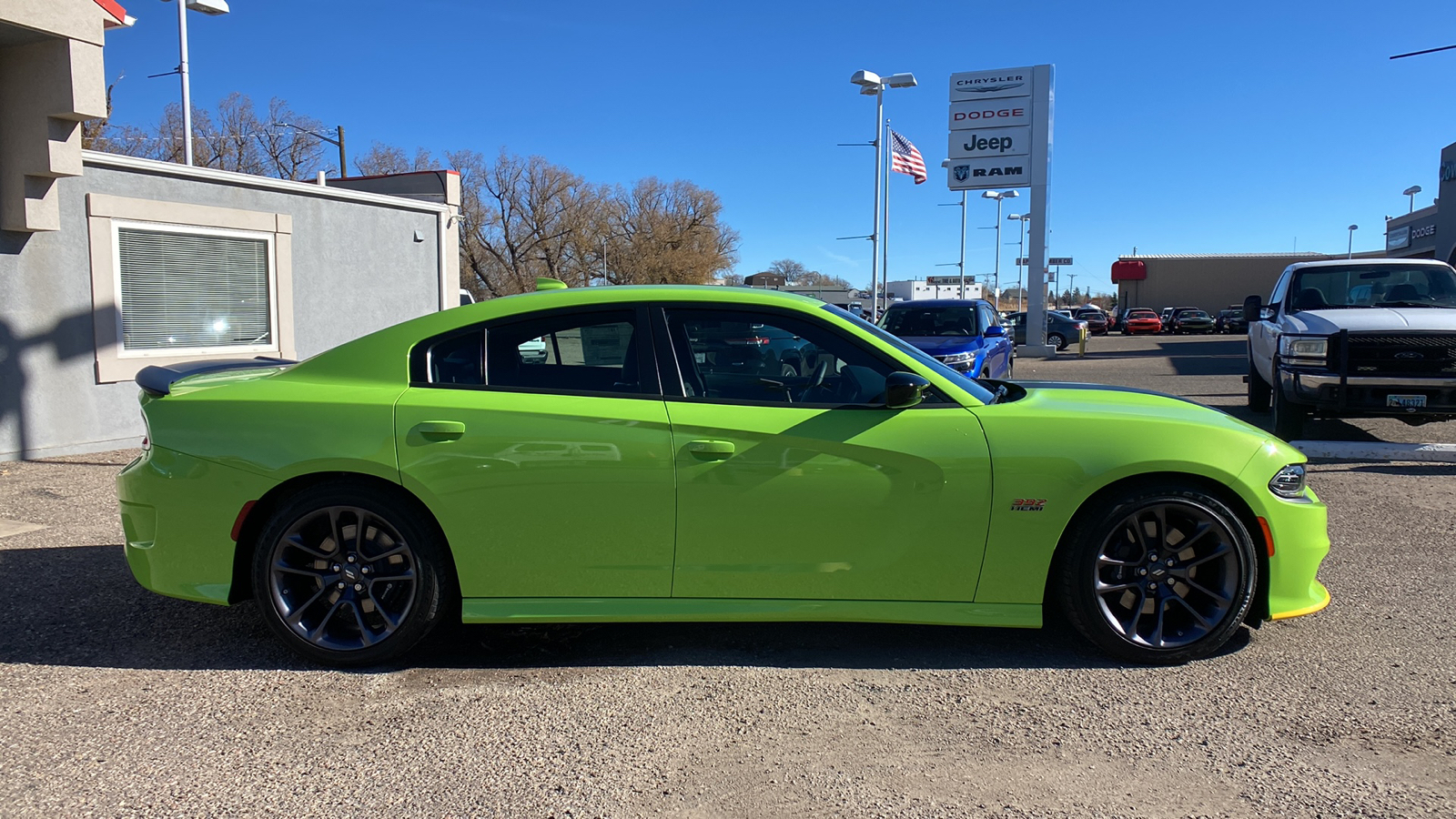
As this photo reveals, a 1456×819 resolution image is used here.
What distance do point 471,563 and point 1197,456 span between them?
2.85 m

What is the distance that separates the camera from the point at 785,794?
2902 mm

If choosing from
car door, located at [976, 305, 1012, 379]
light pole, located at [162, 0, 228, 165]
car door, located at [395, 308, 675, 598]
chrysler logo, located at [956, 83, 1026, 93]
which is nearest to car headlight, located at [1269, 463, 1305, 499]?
car door, located at [395, 308, 675, 598]

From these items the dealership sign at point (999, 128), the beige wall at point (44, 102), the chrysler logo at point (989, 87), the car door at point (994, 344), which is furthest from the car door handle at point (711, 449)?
the chrysler logo at point (989, 87)

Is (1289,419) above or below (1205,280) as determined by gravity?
below

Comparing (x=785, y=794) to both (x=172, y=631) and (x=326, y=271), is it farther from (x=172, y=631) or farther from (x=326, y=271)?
(x=326, y=271)

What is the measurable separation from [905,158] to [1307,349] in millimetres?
21272

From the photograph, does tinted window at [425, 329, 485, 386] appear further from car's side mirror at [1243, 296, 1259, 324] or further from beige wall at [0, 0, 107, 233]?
car's side mirror at [1243, 296, 1259, 324]

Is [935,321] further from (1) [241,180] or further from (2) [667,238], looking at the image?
(2) [667,238]

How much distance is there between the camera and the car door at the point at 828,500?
371 centimetres

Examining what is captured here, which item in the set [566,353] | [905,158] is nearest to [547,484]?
[566,353]

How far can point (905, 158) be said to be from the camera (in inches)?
1134

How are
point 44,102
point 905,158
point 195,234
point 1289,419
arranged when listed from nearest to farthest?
point 44,102 < point 1289,419 < point 195,234 < point 905,158

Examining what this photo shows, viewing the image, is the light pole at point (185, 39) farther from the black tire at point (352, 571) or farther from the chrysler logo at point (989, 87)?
the chrysler logo at point (989, 87)

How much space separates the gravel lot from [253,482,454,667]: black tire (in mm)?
150
